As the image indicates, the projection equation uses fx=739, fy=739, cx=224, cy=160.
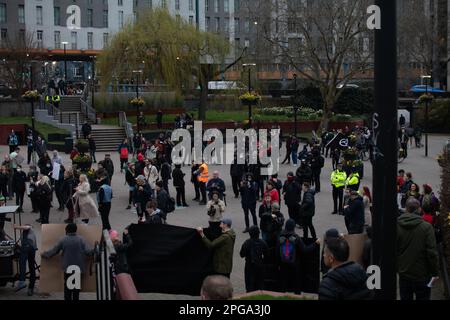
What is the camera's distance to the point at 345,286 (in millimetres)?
6766

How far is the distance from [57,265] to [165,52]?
38.8 metres

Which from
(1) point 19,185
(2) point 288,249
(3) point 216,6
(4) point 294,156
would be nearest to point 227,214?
(1) point 19,185

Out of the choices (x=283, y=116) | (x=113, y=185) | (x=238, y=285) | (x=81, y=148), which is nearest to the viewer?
(x=238, y=285)

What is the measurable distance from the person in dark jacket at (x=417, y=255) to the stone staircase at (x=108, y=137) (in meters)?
33.5

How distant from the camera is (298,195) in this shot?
60.5 ft

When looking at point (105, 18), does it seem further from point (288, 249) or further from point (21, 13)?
point (288, 249)

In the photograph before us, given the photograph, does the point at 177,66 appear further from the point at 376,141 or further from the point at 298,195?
the point at 376,141

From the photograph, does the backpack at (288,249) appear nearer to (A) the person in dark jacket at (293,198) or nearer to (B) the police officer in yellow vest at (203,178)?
(A) the person in dark jacket at (293,198)

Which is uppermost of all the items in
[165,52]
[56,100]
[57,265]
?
[165,52]

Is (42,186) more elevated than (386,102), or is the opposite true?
(386,102)

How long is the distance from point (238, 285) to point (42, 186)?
8232mm

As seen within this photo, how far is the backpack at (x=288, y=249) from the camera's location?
455 inches
